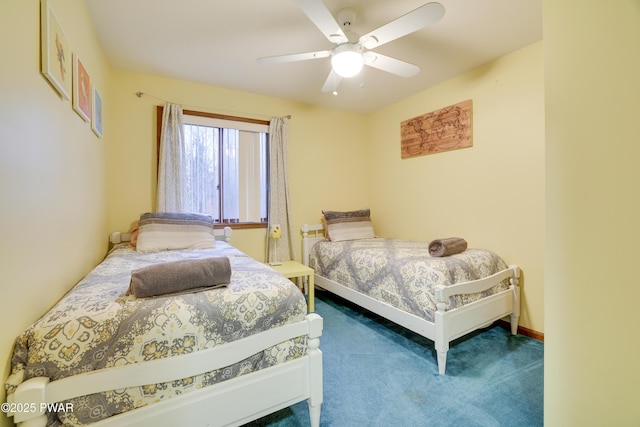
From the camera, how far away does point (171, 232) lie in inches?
93.3

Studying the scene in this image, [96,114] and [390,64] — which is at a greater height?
[390,64]

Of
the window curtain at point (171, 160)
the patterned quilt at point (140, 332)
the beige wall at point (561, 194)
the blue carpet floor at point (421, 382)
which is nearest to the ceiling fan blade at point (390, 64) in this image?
the beige wall at point (561, 194)

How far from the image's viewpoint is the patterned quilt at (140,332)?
0.86m

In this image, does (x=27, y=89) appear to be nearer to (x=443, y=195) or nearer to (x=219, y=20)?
(x=219, y=20)

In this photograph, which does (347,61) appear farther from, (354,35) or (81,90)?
(81,90)

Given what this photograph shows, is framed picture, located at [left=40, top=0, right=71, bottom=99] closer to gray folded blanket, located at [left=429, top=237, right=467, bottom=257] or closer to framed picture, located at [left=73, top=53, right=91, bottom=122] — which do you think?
framed picture, located at [left=73, top=53, right=91, bottom=122]

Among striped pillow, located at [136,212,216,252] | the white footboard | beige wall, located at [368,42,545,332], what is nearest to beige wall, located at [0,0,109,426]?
the white footboard

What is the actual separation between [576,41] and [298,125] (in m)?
2.82

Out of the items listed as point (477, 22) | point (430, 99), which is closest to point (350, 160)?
point (430, 99)

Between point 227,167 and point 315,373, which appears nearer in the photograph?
point 315,373

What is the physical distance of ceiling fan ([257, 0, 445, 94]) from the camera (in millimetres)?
1367

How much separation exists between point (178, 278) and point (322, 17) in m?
1.48

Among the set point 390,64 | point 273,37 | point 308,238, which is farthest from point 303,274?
A: point 273,37

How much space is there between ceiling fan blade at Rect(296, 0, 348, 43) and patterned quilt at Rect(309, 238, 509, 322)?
162 centimetres
